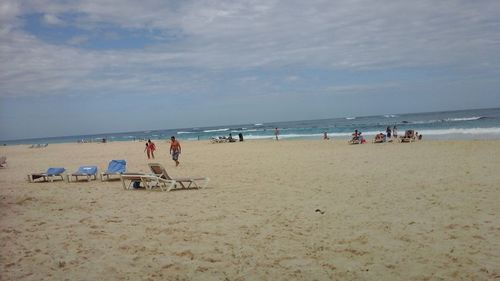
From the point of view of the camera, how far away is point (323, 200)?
905 cm

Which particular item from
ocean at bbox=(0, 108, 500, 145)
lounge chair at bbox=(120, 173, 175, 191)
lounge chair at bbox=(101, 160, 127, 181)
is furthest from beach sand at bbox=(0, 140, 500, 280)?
ocean at bbox=(0, 108, 500, 145)

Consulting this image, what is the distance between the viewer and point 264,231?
265 inches

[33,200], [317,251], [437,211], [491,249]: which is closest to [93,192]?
[33,200]

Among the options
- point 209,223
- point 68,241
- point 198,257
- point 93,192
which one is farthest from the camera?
point 93,192

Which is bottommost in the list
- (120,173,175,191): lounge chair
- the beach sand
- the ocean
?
the ocean

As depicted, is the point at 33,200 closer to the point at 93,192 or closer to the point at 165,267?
the point at 93,192

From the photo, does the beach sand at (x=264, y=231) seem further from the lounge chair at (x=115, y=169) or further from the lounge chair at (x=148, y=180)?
the lounge chair at (x=115, y=169)

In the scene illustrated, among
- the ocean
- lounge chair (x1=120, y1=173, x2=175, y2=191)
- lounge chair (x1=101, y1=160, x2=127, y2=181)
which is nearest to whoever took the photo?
lounge chair (x1=120, y1=173, x2=175, y2=191)

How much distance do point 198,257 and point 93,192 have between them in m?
6.62

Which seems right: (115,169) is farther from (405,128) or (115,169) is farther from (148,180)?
(405,128)

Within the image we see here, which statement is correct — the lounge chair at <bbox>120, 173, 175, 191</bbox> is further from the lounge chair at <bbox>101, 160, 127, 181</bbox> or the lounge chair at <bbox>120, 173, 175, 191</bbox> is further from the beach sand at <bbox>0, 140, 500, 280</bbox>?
the lounge chair at <bbox>101, 160, 127, 181</bbox>

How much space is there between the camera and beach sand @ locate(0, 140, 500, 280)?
5.10 meters

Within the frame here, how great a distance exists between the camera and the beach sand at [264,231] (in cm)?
510

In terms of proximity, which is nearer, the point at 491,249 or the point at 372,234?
the point at 491,249
